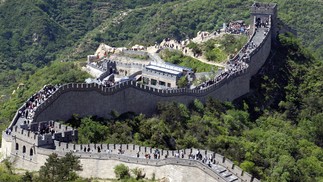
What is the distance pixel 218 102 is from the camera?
239 ft

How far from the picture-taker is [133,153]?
50562 millimetres

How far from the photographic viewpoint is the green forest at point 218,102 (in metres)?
61.5

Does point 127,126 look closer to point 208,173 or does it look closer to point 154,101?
point 154,101

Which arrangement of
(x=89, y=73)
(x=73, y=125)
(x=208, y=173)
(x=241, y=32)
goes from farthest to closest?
(x=241, y=32) < (x=89, y=73) < (x=73, y=125) < (x=208, y=173)

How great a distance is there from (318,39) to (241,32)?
48.1 metres

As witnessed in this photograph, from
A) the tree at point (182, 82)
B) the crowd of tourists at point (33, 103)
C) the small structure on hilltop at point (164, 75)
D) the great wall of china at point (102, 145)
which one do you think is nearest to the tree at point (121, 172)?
the great wall of china at point (102, 145)

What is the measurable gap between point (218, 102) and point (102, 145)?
2281 centimetres

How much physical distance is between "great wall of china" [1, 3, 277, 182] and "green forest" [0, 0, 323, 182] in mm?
954

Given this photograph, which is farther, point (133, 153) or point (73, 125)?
point (73, 125)

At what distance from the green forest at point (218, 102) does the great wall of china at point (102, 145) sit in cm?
95

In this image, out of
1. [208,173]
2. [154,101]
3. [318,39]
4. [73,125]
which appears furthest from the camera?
[318,39]

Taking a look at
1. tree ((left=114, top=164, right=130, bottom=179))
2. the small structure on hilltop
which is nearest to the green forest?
tree ((left=114, top=164, right=130, bottom=179))

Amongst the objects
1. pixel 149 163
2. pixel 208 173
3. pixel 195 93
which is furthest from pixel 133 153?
pixel 195 93

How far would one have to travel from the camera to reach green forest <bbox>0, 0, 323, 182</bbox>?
2421 inches
